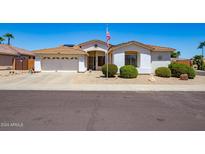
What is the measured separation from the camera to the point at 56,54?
81.4 ft

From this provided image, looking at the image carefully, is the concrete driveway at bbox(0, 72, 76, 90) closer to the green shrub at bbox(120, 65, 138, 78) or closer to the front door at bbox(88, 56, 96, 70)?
the green shrub at bbox(120, 65, 138, 78)

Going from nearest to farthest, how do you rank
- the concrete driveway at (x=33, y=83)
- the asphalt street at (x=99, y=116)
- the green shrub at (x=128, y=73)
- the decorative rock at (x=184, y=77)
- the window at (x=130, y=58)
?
the asphalt street at (x=99, y=116)
the concrete driveway at (x=33, y=83)
the decorative rock at (x=184, y=77)
the green shrub at (x=128, y=73)
the window at (x=130, y=58)

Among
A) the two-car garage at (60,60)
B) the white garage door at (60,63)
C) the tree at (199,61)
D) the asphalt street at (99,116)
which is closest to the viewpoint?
the asphalt street at (99,116)

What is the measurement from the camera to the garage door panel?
24891 mm

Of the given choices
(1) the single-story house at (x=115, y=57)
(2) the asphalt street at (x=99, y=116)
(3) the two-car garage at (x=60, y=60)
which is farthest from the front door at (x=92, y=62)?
(2) the asphalt street at (x=99, y=116)

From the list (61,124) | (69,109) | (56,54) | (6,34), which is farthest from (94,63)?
(6,34)

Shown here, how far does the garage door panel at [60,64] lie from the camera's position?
24.9 metres

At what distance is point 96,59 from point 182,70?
42.9ft

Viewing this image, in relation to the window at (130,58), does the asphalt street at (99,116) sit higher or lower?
lower

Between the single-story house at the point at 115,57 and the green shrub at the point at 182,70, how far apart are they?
412 cm

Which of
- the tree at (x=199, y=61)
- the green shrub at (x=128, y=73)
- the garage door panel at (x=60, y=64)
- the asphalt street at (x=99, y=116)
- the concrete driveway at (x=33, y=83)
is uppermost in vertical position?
the tree at (x=199, y=61)

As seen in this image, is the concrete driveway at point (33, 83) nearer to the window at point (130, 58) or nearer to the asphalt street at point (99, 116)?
the asphalt street at point (99, 116)
